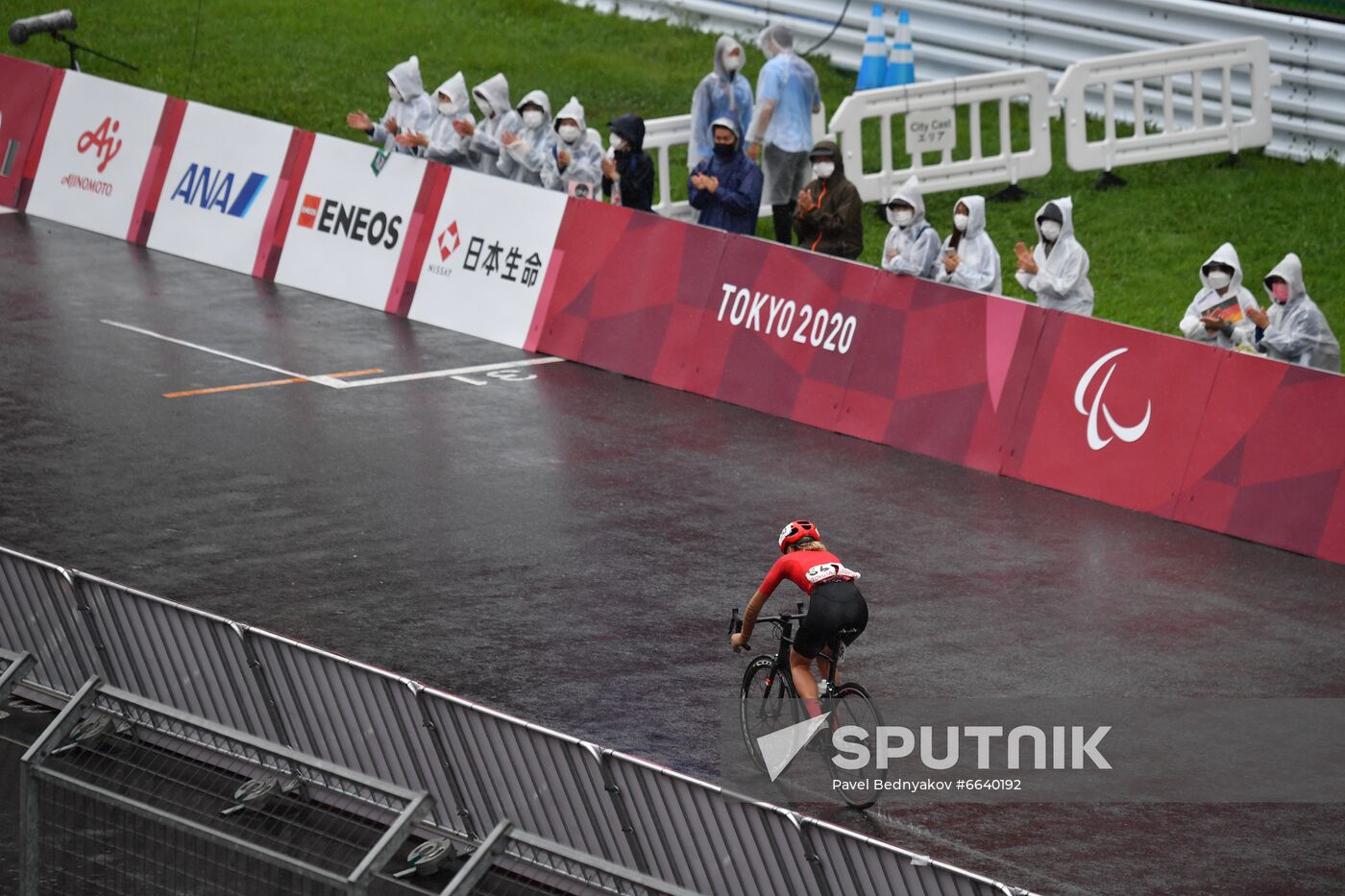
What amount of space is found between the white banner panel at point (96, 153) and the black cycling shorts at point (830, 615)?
50.5ft

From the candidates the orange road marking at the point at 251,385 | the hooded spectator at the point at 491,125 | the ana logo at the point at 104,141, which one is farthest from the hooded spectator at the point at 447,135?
the ana logo at the point at 104,141

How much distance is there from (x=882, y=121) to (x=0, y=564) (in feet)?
51.8

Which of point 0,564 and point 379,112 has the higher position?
point 379,112

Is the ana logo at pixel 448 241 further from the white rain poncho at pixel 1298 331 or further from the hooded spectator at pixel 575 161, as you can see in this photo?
the white rain poncho at pixel 1298 331

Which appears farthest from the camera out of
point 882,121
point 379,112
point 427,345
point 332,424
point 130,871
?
point 379,112

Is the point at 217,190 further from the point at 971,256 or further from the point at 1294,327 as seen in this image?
the point at 1294,327

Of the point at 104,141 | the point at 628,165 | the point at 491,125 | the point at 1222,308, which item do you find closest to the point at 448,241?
the point at 491,125

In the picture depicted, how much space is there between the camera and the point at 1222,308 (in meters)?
17.4

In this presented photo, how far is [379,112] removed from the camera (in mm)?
29188

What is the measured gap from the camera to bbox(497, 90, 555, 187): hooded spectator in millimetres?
21875

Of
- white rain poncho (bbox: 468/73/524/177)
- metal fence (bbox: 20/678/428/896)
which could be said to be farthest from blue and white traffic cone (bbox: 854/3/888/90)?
metal fence (bbox: 20/678/428/896)

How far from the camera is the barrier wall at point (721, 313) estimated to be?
1664 centimetres

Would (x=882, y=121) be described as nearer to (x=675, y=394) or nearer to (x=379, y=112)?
(x=675, y=394)

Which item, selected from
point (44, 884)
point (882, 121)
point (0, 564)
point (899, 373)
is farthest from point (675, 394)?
point (44, 884)
